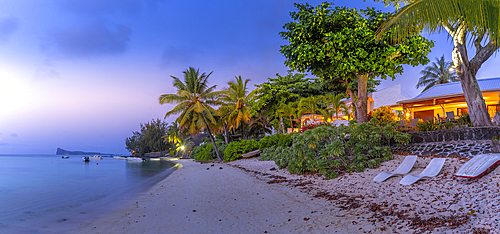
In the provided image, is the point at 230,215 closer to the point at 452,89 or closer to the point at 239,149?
the point at 239,149

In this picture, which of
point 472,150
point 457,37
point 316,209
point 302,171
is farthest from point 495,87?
point 316,209

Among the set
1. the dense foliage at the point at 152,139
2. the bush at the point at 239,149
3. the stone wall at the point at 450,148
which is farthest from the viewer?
the dense foliage at the point at 152,139

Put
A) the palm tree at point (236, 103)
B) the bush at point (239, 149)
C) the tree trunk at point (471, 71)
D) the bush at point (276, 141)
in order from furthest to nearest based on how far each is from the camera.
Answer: the palm tree at point (236, 103) → the bush at point (239, 149) → the bush at point (276, 141) → the tree trunk at point (471, 71)

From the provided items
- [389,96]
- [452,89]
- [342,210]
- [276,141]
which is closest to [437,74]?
[389,96]

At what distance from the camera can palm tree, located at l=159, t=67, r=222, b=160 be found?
2050 cm

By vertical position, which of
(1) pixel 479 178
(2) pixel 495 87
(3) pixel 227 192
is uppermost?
(2) pixel 495 87

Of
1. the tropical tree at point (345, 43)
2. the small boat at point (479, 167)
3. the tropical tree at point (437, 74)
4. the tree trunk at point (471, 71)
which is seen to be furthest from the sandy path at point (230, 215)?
the tropical tree at point (437, 74)

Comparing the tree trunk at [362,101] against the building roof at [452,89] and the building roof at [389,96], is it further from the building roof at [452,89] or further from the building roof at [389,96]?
the building roof at [389,96]

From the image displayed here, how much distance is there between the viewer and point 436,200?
3.94m

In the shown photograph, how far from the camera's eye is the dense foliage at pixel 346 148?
282 inches

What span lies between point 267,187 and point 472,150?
5371 mm

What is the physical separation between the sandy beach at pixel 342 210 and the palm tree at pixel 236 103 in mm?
17051

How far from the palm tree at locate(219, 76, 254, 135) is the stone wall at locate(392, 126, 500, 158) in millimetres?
16432

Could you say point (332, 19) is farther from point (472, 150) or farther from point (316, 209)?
point (316, 209)
